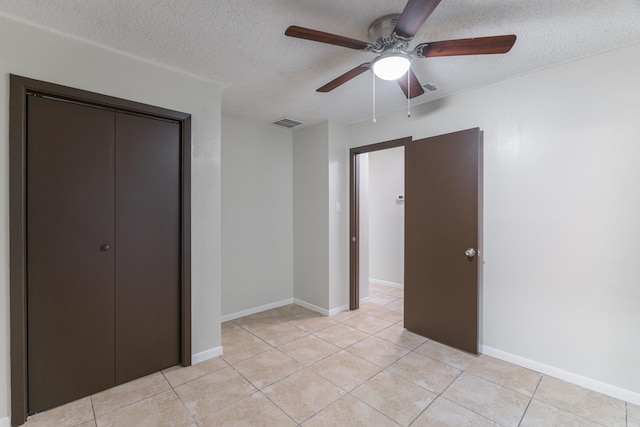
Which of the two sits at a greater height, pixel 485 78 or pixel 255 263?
pixel 485 78

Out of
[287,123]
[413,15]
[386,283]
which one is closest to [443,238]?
[413,15]

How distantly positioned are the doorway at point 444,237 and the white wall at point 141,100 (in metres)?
1.95

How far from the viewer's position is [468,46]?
1.61m

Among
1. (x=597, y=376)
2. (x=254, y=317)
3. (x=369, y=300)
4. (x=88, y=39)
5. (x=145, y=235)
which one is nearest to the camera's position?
(x=88, y=39)

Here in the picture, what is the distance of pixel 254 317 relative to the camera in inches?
145

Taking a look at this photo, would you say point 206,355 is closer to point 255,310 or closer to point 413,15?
point 255,310

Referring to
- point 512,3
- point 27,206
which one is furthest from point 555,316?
point 27,206

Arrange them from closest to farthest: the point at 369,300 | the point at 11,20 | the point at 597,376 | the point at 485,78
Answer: the point at 11,20
the point at 597,376
the point at 485,78
the point at 369,300

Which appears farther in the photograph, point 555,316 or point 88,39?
point 555,316

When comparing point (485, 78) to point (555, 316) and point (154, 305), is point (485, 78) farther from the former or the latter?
point (154, 305)

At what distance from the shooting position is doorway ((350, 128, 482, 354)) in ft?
8.73

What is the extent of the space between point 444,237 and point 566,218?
0.92 m

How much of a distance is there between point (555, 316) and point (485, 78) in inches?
79.5

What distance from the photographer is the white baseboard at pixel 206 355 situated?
2.55 metres
